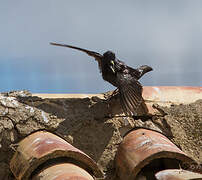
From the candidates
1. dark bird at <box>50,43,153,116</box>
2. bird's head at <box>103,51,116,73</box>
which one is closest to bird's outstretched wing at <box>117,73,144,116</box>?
dark bird at <box>50,43,153,116</box>

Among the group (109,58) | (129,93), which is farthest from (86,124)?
(109,58)

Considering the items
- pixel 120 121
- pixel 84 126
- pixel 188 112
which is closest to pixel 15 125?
pixel 84 126

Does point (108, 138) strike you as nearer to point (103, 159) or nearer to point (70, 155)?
point (103, 159)

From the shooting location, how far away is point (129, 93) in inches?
166

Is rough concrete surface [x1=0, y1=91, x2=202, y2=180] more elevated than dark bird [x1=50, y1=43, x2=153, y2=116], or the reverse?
dark bird [x1=50, y1=43, x2=153, y2=116]

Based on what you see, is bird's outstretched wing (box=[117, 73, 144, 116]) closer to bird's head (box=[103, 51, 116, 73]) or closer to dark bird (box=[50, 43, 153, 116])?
dark bird (box=[50, 43, 153, 116])

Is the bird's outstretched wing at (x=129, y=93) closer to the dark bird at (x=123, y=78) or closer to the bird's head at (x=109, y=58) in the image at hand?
the dark bird at (x=123, y=78)

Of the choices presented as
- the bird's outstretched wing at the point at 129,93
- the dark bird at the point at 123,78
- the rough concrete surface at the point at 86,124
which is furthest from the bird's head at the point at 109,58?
the rough concrete surface at the point at 86,124

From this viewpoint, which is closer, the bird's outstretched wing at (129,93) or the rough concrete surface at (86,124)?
the rough concrete surface at (86,124)

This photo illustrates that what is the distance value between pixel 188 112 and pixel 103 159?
1.03 metres

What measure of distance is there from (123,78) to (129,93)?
0.16m

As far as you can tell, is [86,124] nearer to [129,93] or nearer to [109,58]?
[129,93]

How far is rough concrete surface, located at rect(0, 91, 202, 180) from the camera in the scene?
3.95 metres

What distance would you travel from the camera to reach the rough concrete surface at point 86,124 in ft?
12.9
